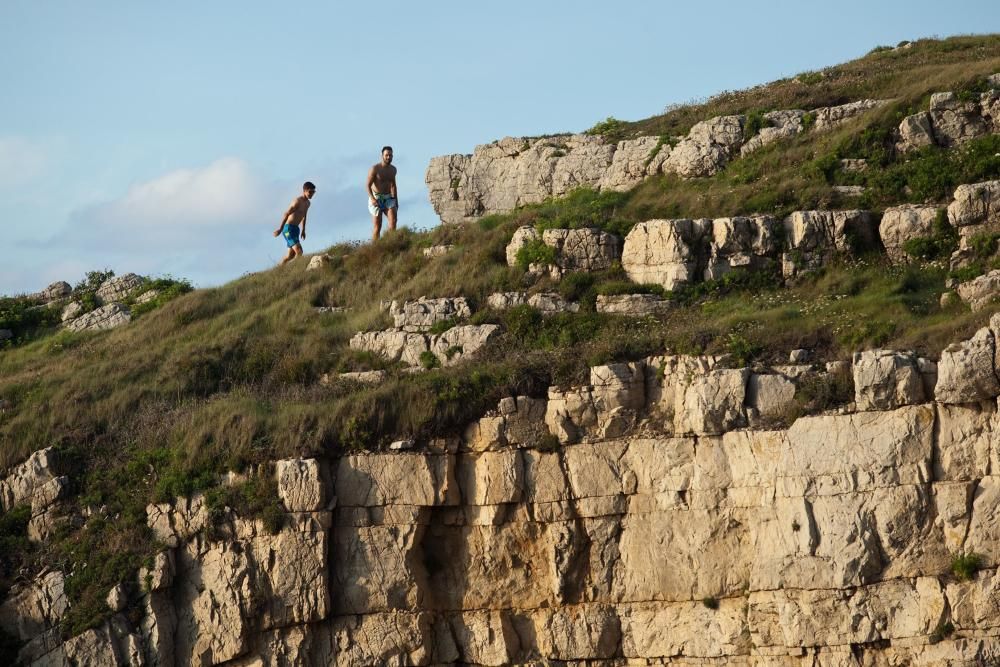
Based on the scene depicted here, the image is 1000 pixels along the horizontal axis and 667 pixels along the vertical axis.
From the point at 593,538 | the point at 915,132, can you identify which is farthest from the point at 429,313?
the point at 915,132

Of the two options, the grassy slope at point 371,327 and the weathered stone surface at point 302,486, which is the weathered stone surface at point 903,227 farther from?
the weathered stone surface at point 302,486

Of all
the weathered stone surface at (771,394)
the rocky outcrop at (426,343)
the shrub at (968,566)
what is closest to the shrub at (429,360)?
the rocky outcrop at (426,343)

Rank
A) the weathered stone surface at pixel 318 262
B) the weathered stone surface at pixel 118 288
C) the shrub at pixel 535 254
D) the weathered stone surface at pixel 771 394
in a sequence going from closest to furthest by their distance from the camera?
the weathered stone surface at pixel 771 394, the shrub at pixel 535 254, the weathered stone surface at pixel 318 262, the weathered stone surface at pixel 118 288

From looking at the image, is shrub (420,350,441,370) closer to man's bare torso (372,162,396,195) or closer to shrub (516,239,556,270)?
shrub (516,239,556,270)

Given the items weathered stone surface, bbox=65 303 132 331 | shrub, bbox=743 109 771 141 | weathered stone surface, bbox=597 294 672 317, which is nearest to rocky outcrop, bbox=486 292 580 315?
weathered stone surface, bbox=597 294 672 317

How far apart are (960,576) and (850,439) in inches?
93.8

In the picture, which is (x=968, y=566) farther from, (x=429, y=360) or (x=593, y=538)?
(x=429, y=360)

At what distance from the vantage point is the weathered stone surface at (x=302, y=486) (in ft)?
76.7

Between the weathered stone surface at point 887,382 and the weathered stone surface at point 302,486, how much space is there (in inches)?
323

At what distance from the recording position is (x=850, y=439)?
2156 centimetres

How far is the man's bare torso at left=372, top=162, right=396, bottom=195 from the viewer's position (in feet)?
109

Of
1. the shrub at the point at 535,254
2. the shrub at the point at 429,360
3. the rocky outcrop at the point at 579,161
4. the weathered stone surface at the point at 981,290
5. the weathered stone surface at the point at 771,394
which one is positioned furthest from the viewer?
the rocky outcrop at the point at 579,161

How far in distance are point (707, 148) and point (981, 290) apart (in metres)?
8.56

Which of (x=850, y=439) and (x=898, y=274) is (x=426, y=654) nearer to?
(x=850, y=439)
